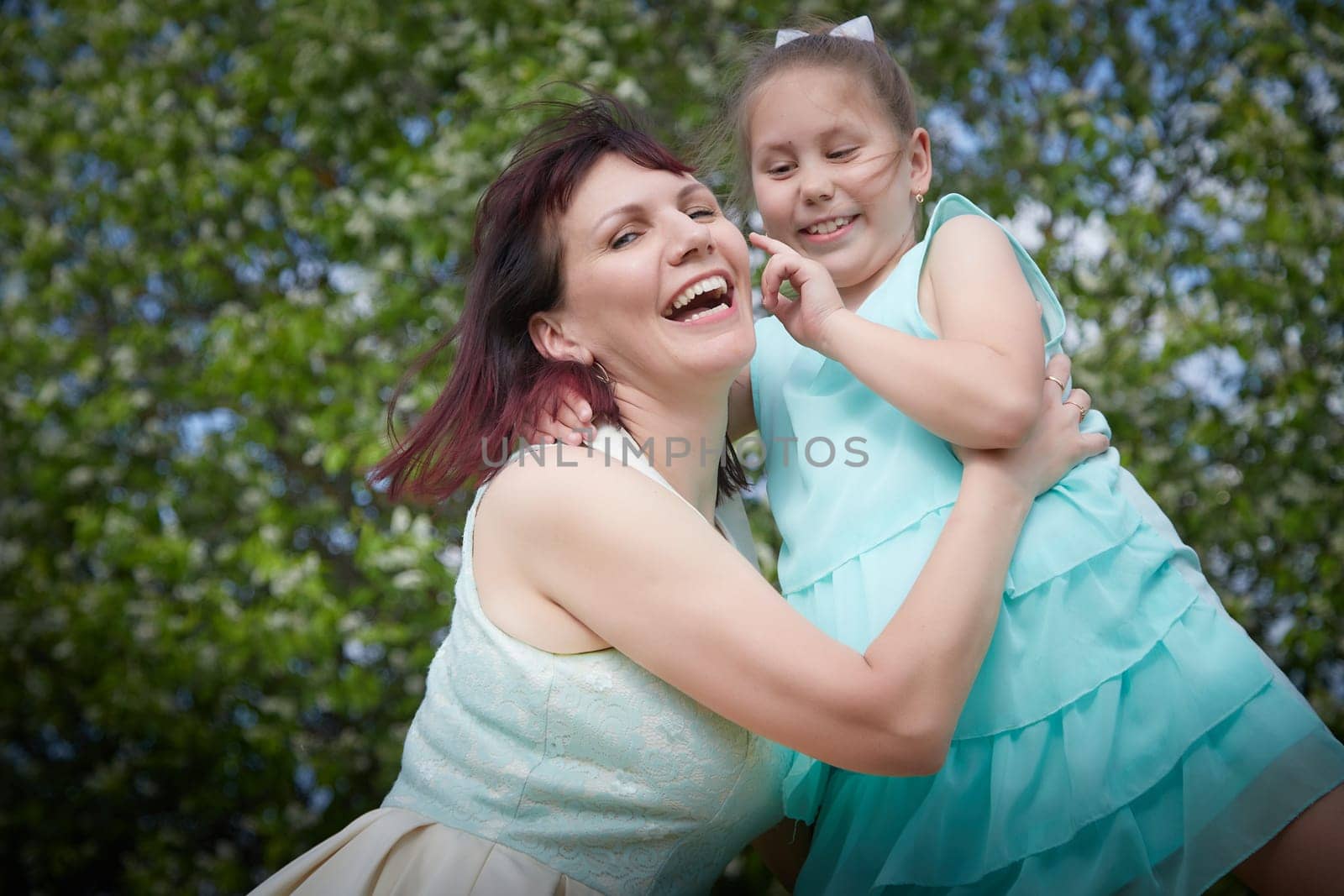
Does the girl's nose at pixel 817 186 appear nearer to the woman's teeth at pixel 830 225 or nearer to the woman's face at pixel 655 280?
the woman's teeth at pixel 830 225

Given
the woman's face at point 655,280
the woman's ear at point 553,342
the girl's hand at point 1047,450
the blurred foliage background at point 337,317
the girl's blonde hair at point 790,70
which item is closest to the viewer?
the girl's hand at point 1047,450

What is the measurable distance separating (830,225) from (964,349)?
0.40 m

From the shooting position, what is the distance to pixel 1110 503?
4.90 feet

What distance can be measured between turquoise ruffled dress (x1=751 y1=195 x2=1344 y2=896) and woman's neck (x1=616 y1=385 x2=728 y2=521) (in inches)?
7.3

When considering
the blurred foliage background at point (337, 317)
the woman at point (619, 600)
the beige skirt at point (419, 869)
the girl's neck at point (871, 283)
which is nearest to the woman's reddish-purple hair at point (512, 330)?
the woman at point (619, 600)

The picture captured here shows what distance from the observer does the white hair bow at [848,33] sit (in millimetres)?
1829

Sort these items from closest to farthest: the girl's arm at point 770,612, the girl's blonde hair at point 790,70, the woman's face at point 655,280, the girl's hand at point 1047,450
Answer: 1. the girl's arm at point 770,612
2. the girl's hand at point 1047,450
3. the woman's face at point 655,280
4. the girl's blonde hair at point 790,70

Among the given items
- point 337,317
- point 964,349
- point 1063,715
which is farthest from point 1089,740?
point 337,317

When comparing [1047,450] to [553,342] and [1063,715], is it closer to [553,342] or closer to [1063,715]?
[1063,715]

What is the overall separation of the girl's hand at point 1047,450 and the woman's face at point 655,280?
35 cm

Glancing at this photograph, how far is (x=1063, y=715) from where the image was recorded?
1.42 m

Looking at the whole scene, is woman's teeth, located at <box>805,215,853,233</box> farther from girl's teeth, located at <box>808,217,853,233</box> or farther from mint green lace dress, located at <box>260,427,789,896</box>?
mint green lace dress, located at <box>260,427,789,896</box>

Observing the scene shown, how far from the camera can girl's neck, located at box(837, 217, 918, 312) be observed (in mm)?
1725

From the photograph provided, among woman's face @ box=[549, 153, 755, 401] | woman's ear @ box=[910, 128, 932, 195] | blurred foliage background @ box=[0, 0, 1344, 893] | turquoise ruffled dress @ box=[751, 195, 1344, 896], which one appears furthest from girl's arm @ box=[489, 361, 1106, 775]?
blurred foliage background @ box=[0, 0, 1344, 893]
